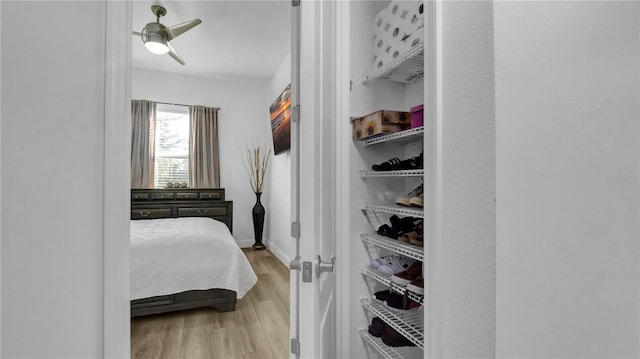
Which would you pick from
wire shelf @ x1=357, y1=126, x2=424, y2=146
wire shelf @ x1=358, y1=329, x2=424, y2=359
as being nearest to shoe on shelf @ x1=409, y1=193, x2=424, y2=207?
wire shelf @ x1=357, y1=126, x2=424, y2=146

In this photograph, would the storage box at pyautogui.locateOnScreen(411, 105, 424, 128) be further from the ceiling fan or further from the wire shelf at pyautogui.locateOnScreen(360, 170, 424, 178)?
the ceiling fan

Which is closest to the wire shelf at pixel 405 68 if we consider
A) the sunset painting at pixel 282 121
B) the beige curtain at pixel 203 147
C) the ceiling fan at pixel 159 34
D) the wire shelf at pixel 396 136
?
the wire shelf at pixel 396 136

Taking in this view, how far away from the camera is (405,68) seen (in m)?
1.44

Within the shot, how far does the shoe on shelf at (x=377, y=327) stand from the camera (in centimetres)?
147

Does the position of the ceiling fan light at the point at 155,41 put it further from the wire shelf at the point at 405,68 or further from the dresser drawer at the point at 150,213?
the dresser drawer at the point at 150,213

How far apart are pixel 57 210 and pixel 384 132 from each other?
1.19 metres

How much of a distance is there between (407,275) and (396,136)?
604 mm

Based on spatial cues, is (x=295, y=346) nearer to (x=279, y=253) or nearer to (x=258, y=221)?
(x=279, y=253)

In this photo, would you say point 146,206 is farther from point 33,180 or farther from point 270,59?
point 33,180

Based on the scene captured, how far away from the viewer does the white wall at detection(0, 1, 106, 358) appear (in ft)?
1.22

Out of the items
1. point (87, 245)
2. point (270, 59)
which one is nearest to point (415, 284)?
point (87, 245)
